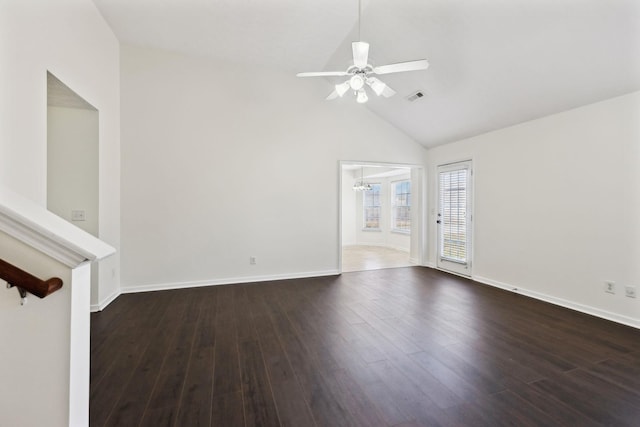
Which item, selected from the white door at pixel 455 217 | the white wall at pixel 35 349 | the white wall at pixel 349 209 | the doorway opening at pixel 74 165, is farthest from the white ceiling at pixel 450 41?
the white wall at pixel 349 209

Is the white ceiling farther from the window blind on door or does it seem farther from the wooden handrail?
the wooden handrail

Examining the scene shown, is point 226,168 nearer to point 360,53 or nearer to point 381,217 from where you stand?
point 360,53

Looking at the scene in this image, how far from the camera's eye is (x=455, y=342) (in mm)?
2555

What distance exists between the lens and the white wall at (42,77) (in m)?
1.87

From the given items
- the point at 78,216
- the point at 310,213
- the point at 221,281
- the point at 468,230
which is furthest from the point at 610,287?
the point at 78,216

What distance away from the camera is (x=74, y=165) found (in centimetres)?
319

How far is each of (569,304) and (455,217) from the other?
215 centimetres

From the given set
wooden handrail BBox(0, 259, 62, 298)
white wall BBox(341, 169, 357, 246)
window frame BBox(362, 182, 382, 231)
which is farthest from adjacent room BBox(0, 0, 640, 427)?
white wall BBox(341, 169, 357, 246)

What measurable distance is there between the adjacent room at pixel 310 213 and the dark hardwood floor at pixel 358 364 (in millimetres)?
22

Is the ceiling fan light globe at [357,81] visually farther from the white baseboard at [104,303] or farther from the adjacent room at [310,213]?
the white baseboard at [104,303]

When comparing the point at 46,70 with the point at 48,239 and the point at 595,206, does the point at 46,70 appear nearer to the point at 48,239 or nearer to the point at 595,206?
the point at 48,239

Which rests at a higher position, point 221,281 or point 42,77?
point 42,77

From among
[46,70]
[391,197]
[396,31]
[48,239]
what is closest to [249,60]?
[396,31]

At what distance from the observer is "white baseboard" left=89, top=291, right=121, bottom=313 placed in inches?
128
